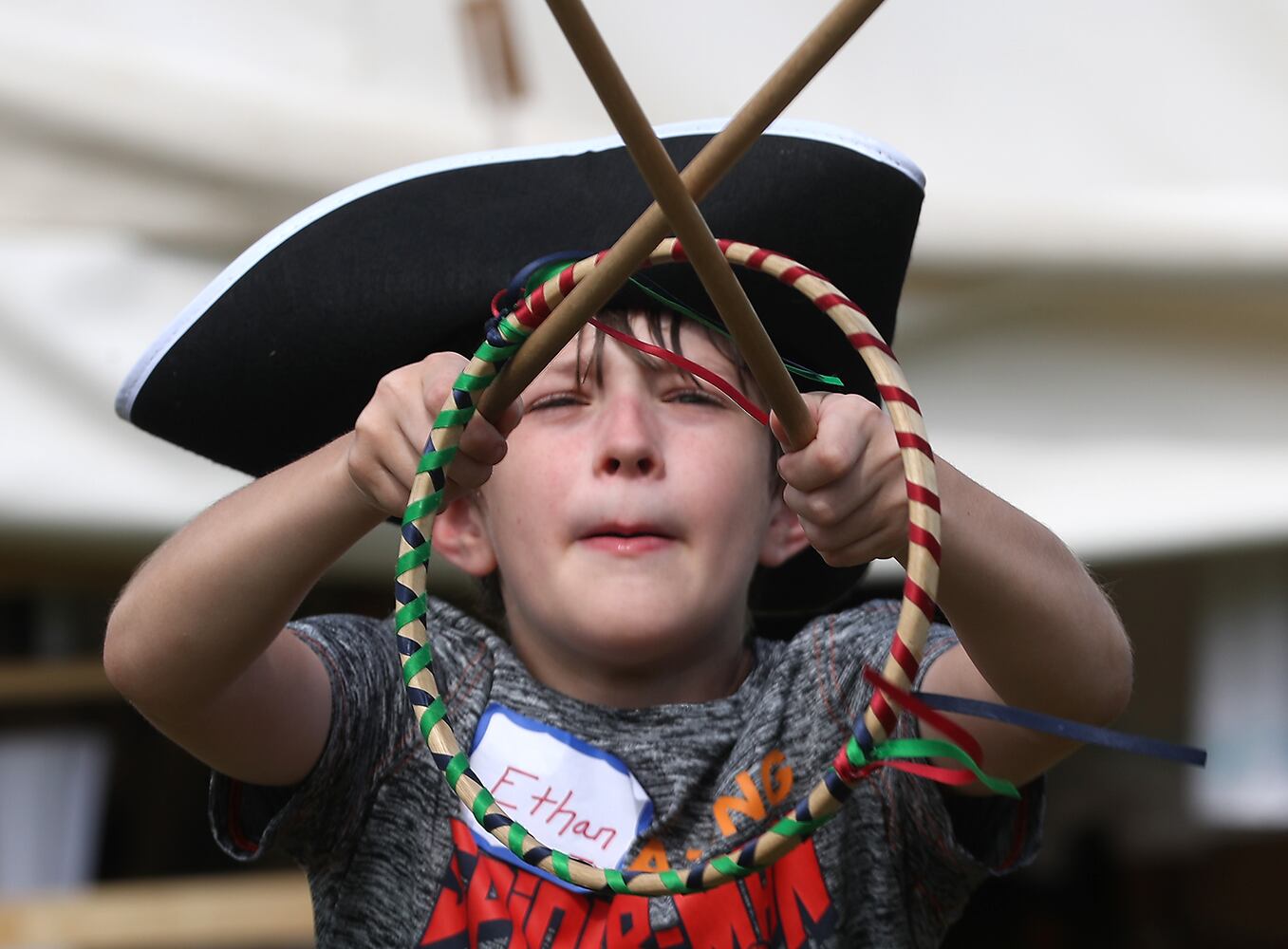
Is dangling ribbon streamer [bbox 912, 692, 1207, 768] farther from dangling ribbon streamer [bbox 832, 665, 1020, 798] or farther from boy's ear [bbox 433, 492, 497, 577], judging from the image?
boy's ear [bbox 433, 492, 497, 577]

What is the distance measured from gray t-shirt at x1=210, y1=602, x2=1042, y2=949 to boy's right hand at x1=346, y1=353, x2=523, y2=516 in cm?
21

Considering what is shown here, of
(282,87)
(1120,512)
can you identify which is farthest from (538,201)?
(1120,512)

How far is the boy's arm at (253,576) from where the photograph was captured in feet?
2.42

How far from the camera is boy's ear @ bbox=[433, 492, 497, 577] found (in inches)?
40.0

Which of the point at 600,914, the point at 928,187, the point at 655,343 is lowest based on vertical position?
the point at 600,914

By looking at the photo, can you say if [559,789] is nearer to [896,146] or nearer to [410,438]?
[410,438]

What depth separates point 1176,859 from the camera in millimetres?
2744

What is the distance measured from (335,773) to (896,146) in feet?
2.93

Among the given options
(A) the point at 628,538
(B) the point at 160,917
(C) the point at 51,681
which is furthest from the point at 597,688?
(C) the point at 51,681

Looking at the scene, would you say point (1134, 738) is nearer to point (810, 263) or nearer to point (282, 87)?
point (810, 263)

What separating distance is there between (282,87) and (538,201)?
0.64 m

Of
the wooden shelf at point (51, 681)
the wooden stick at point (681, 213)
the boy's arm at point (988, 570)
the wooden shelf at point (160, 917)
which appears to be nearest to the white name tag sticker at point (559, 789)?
the boy's arm at point (988, 570)

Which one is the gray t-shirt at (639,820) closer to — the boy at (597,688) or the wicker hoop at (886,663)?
the boy at (597,688)

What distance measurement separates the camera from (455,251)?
91 cm
